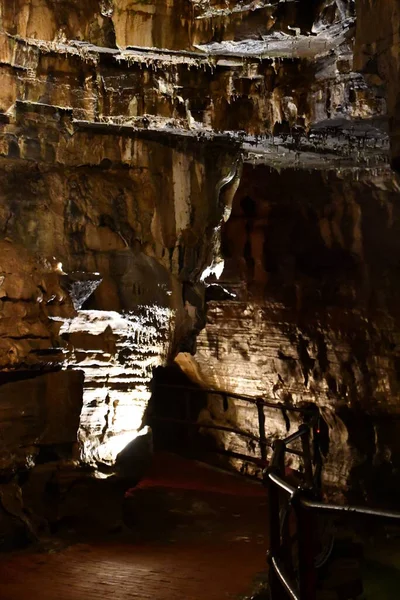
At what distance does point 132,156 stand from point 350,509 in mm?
6391

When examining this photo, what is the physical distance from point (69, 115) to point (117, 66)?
75 centimetres

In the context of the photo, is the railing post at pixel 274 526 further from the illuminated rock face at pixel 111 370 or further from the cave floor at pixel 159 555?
the illuminated rock face at pixel 111 370

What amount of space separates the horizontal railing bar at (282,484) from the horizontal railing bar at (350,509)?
121mm

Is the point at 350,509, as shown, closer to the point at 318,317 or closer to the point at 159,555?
the point at 159,555

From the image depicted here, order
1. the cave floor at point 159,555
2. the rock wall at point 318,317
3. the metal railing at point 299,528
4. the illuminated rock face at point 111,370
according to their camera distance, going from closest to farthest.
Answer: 1. the metal railing at point 299,528
2. the cave floor at point 159,555
3. the illuminated rock face at point 111,370
4. the rock wall at point 318,317

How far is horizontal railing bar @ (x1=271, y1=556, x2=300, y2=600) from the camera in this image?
257 cm

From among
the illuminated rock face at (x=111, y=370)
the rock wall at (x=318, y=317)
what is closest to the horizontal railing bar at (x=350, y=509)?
the illuminated rock face at (x=111, y=370)

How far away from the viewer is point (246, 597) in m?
5.32

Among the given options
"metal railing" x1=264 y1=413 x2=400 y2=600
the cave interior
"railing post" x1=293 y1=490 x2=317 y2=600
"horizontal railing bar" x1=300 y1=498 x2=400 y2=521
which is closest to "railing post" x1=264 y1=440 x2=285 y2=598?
"metal railing" x1=264 y1=413 x2=400 y2=600

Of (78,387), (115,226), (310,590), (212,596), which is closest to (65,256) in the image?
(115,226)

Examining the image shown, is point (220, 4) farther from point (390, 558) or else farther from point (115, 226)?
point (390, 558)

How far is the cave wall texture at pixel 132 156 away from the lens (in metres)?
6.42

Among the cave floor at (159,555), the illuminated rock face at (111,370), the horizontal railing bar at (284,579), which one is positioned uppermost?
the illuminated rock face at (111,370)

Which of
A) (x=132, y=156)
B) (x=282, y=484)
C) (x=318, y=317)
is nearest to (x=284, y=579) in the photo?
(x=282, y=484)
